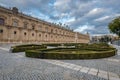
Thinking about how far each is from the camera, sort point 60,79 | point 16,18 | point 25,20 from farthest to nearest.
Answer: point 25,20 → point 16,18 → point 60,79

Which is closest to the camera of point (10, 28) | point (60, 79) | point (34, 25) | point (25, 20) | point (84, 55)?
point (60, 79)

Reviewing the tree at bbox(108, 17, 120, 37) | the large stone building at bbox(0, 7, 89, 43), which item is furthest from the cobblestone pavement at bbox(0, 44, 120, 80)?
the tree at bbox(108, 17, 120, 37)

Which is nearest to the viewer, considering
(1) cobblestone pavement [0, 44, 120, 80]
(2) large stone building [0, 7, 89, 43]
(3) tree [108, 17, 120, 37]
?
(1) cobblestone pavement [0, 44, 120, 80]

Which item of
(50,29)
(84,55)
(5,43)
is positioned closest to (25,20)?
(5,43)

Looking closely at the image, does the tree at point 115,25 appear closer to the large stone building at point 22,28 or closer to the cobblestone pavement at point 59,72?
the large stone building at point 22,28

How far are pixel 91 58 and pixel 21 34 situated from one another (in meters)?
30.7

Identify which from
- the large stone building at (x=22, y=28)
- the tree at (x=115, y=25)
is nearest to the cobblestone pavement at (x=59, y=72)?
the large stone building at (x=22, y=28)

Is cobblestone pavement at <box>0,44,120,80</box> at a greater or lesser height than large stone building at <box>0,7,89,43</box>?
lesser

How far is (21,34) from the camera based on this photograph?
37562 mm

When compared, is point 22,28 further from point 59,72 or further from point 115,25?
point 59,72

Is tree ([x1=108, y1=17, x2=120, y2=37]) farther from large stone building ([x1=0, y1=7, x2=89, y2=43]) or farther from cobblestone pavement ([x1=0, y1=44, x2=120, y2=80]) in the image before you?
cobblestone pavement ([x1=0, y1=44, x2=120, y2=80])

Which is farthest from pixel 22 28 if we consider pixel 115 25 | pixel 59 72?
pixel 59 72

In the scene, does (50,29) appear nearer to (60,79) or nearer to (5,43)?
(5,43)

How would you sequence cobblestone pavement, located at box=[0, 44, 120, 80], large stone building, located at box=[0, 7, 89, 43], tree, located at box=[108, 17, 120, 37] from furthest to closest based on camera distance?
tree, located at box=[108, 17, 120, 37]
large stone building, located at box=[0, 7, 89, 43]
cobblestone pavement, located at box=[0, 44, 120, 80]
